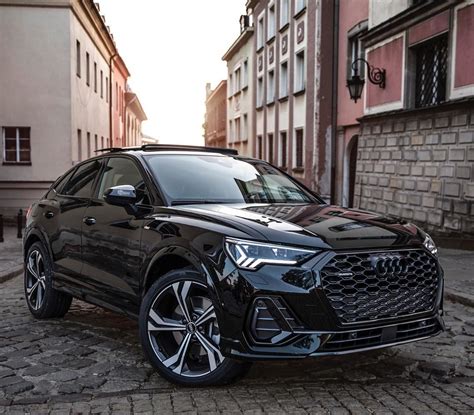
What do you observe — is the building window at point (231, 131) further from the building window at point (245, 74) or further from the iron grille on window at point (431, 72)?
the iron grille on window at point (431, 72)

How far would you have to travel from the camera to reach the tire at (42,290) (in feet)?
19.3

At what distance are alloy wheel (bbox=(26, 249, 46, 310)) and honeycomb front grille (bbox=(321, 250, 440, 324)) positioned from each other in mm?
3429

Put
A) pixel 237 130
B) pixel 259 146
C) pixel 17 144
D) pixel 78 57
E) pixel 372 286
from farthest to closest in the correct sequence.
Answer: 1. pixel 237 130
2. pixel 259 146
3. pixel 78 57
4. pixel 17 144
5. pixel 372 286

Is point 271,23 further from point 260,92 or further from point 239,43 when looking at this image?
point 239,43

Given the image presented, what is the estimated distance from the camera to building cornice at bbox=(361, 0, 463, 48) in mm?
12102

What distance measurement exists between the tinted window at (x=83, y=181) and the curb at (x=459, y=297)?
4.21m

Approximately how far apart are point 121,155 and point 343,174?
15.7 metres

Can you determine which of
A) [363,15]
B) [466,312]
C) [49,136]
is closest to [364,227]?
[466,312]

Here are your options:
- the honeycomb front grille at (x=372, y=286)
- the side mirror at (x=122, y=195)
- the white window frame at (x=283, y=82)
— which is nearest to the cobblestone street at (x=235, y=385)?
the honeycomb front grille at (x=372, y=286)

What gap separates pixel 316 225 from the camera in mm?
3896

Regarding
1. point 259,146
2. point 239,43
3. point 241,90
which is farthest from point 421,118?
point 239,43

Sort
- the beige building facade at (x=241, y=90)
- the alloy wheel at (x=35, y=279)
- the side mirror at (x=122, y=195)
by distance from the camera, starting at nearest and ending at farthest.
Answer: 1. the side mirror at (x=122, y=195)
2. the alloy wheel at (x=35, y=279)
3. the beige building facade at (x=241, y=90)

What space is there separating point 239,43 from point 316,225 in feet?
119

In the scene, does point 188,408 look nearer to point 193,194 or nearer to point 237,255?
point 237,255
